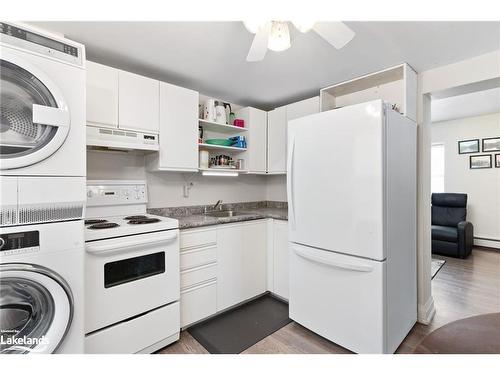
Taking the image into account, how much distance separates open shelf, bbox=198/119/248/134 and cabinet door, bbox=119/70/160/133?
50 cm

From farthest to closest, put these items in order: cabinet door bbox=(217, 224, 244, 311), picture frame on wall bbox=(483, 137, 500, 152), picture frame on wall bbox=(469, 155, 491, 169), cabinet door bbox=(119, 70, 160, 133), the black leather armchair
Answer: picture frame on wall bbox=(469, 155, 491, 169)
picture frame on wall bbox=(483, 137, 500, 152)
the black leather armchair
cabinet door bbox=(217, 224, 244, 311)
cabinet door bbox=(119, 70, 160, 133)

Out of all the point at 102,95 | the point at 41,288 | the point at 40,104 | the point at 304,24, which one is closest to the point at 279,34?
the point at 304,24

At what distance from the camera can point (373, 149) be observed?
1.54m

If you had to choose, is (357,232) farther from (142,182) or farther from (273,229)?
(142,182)

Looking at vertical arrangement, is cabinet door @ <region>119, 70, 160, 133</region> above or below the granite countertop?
above

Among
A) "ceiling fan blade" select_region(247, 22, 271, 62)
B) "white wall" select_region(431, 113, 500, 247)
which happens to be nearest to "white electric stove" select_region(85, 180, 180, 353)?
"ceiling fan blade" select_region(247, 22, 271, 62)

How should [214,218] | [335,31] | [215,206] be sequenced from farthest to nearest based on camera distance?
1. [215,206]
2. [214,218]
3. [335,31]

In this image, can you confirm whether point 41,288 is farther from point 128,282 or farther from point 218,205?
point 218,205

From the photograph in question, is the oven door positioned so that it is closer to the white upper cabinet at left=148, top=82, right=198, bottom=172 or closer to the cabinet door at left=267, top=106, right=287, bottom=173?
the white upper cabinet at left=148, top=82, right=198, bottom=172

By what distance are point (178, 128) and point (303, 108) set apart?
1.34 meters

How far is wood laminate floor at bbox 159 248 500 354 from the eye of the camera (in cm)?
A: 178

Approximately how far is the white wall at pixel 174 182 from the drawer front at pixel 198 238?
0.62 metres

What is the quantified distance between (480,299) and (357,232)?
6.73 feet

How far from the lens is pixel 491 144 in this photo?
4051mm
